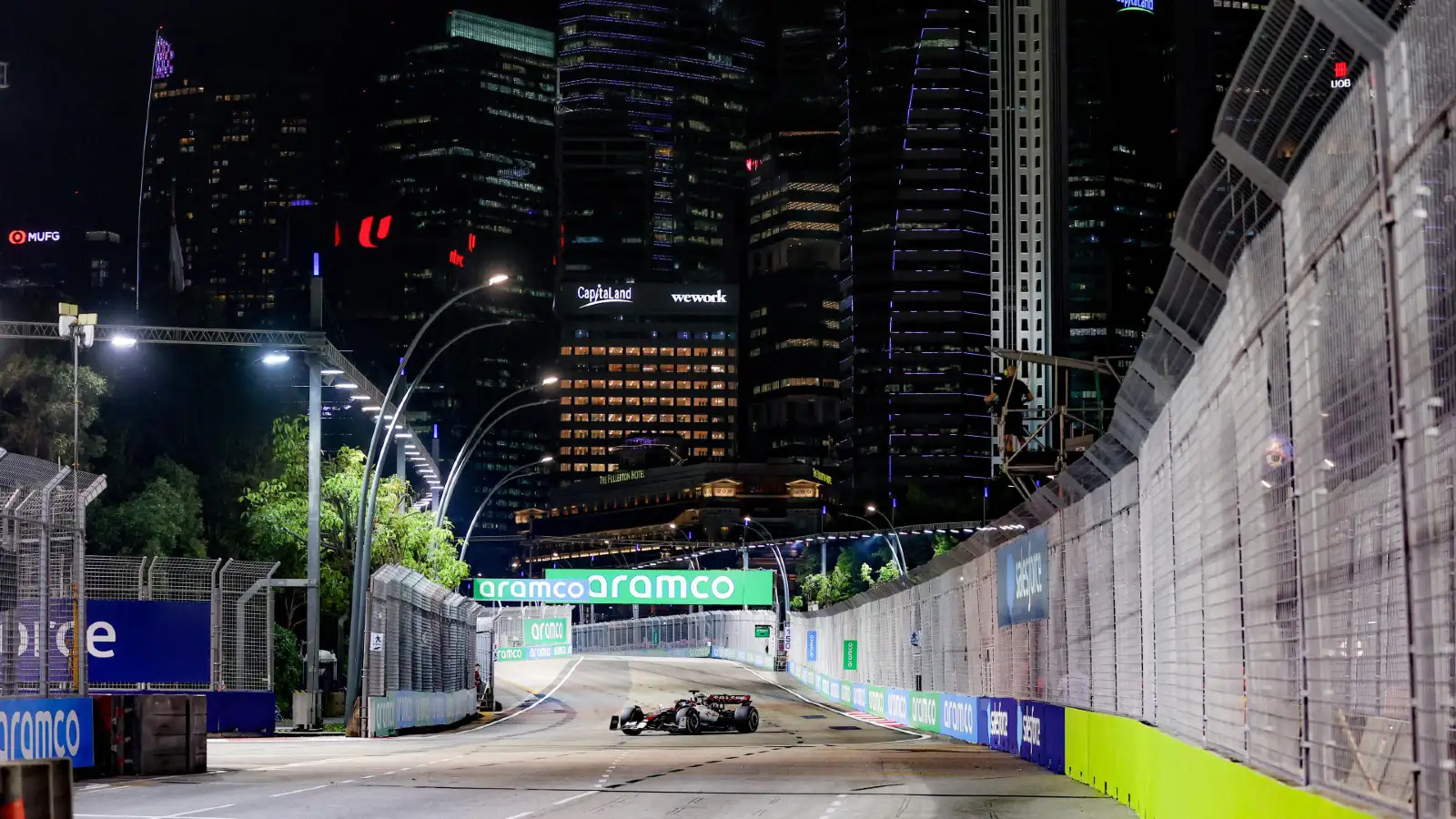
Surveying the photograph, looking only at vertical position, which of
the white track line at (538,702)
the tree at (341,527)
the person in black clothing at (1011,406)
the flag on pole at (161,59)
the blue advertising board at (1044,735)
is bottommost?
the white track line at (538,702)

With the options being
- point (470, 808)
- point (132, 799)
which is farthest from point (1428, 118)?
point (132, 799)

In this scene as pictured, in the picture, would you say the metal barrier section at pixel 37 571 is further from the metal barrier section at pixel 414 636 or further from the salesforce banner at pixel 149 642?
the metal barrier section at pixel 414 636

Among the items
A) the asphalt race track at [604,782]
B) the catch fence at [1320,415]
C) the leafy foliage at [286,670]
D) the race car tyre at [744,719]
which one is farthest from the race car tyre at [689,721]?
the catch fence at [1320,415]

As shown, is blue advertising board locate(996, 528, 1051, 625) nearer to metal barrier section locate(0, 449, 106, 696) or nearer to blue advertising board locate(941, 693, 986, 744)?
blue advertising board locate(941, 693, 986, 744)

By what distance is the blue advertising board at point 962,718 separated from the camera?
33281mm

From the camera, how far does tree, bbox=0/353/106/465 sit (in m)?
69.6

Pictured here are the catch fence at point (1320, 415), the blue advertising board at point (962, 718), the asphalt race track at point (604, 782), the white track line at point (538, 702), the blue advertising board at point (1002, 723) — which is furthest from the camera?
the white track line at point (538, 702)

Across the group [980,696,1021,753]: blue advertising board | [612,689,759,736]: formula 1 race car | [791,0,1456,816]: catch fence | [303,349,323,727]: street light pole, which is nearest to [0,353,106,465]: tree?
[303,349,323,727]: street light pole

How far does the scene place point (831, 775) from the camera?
2356cm

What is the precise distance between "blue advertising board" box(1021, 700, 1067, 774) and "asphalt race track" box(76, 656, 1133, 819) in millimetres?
338

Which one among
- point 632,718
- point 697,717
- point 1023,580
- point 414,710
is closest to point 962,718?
point 697,717

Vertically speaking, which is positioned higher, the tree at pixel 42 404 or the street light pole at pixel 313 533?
the tree at pixel 42 404

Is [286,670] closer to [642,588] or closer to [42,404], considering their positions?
[42,404]

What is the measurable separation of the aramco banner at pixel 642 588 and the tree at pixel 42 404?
2266cm
